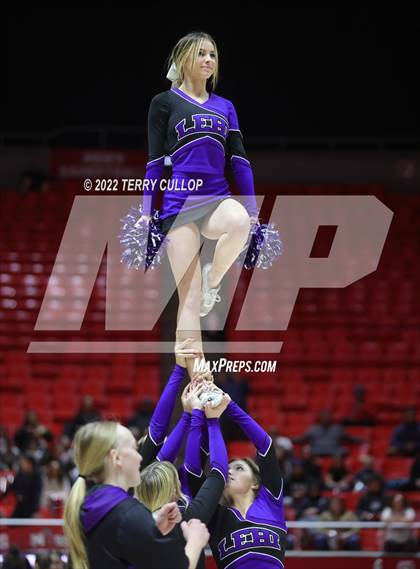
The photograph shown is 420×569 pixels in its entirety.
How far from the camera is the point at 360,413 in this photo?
453 inches

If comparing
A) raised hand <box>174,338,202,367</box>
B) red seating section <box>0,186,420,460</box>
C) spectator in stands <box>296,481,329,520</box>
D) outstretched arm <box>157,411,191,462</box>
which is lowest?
outstretched arm <box>157,411,191,462</box>

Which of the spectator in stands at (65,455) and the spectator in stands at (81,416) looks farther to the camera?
the spectator in stands at (81,416)

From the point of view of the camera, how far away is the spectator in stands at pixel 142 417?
10.1m

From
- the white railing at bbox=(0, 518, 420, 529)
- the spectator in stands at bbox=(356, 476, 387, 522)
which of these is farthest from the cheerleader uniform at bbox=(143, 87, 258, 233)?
the spectator in stands at bbox=(356, 476, 387, 522)

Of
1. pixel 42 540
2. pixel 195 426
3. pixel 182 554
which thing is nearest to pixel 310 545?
pixel 42 540

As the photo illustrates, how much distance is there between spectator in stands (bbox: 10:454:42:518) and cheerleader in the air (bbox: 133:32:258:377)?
520 centimetres

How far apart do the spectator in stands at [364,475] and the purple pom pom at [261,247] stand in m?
5.60

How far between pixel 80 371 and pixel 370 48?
633 centimetres

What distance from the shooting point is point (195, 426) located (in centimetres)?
426

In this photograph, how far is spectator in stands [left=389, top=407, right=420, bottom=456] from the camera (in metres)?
10.7

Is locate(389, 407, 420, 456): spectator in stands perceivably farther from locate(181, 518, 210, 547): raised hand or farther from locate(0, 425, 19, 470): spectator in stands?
locate(181, 518, 210, 547): raised hand

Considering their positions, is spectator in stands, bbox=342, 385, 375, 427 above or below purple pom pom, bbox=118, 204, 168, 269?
above

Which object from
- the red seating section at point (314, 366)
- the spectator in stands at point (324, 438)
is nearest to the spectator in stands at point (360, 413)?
the red seating section at point (314, 366)

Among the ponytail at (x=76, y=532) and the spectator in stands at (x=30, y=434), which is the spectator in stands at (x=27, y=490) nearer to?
the spectator in stands at (x=30, y=434)
